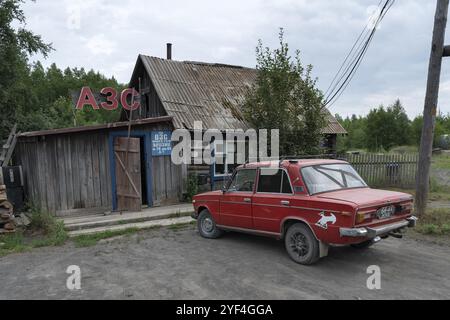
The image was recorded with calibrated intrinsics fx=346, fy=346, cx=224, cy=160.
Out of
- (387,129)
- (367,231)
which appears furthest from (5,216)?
(387,129)

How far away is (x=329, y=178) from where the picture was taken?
5.89m

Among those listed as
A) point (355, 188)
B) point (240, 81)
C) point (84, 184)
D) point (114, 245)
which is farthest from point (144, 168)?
point (355, 188)

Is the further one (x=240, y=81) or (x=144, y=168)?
(x=240, y=81)

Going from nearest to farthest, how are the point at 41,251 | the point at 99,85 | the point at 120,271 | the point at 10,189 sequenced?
1. the point at 120,271
2. the point at 41,251
3. the point at 10,189
4. the point at 99,85

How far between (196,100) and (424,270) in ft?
33.4

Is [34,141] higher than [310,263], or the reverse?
[34,141]

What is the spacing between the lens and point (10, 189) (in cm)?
1016

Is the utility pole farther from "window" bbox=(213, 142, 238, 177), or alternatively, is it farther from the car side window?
"window" bbox=(213, 142, 238, 177)

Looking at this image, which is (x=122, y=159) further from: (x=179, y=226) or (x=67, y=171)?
(x=179, y=226)

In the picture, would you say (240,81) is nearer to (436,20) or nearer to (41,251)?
(436,20)

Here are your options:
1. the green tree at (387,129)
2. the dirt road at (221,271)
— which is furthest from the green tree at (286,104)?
the green tree at (387,129)

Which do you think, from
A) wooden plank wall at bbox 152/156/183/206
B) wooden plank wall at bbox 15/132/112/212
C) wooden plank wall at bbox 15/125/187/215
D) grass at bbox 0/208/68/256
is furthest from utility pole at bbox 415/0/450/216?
wooden plank wall at bbox 15/132/112/212

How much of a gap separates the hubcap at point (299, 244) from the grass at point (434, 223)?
11.5 ft

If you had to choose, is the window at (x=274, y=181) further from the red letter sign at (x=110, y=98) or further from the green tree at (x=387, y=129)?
the green tree at (x=387, y=129)
